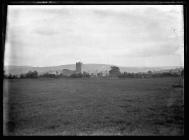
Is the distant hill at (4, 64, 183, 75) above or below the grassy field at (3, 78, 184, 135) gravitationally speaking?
above

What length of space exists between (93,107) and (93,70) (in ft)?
1.09

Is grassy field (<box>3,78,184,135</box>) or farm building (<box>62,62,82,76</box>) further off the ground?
farm building (<box>62,62,82,76</box>)

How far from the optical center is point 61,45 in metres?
1.60

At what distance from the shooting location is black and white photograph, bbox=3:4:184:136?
4.95 feet

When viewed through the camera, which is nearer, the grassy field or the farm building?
the grassy field

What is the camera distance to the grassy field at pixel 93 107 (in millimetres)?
1495

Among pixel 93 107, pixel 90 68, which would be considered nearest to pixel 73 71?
pixel 90 68

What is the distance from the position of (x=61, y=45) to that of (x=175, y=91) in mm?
1081

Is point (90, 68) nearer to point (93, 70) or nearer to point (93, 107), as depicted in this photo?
point (93, 70)

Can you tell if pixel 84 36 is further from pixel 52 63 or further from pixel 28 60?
pixel 28 60

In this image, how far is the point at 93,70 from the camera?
5.24 feet
